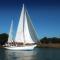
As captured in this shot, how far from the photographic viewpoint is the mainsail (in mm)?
80562

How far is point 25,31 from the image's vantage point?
8444 centimetres

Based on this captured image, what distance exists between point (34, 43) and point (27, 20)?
6.25 m

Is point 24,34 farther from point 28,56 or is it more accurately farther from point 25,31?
point 28,56

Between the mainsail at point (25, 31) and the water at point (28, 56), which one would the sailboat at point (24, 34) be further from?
the water at point (28, 56)

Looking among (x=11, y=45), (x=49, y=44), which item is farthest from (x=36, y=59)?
(x=49, y=44)

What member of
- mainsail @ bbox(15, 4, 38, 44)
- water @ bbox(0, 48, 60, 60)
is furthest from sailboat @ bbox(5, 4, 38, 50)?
water @ bbox(0, 48, 60, 60)

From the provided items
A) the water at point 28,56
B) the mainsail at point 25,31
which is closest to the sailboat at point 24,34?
the mainsail at point 25,31

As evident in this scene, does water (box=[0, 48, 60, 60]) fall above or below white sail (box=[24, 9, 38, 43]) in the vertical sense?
below

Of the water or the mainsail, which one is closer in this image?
the water

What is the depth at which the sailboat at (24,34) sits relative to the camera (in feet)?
268

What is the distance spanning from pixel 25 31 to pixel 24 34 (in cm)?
109

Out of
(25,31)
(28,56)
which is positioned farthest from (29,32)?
(28,56)

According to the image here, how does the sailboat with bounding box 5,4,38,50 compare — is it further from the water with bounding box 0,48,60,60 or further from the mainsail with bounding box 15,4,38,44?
the water with bounding box 0,48,60,60

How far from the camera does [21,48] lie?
8600 cm
